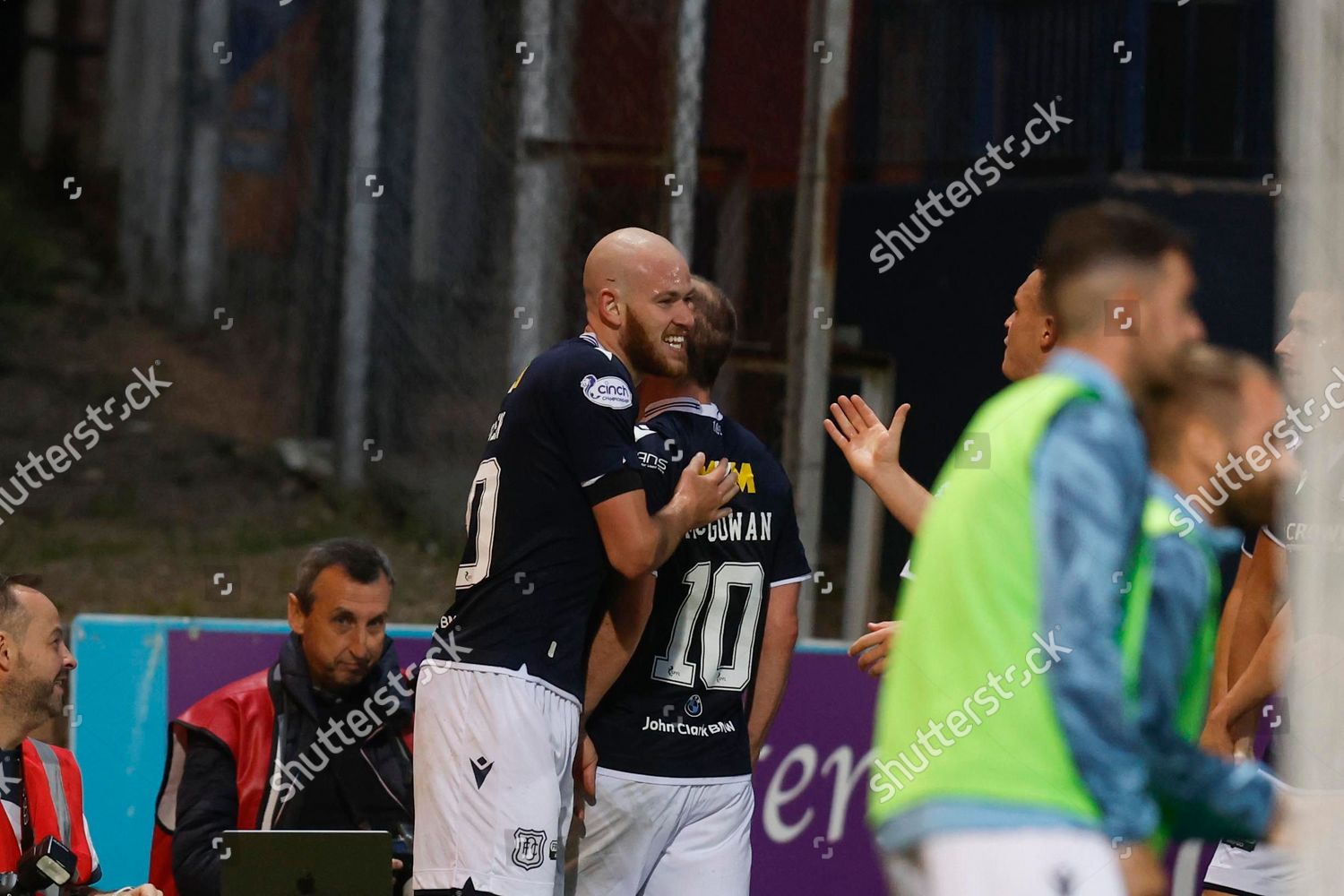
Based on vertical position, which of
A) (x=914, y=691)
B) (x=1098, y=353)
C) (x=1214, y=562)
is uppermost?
(x=1098, y=353)

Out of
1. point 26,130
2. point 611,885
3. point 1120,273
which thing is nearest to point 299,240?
point 26,130

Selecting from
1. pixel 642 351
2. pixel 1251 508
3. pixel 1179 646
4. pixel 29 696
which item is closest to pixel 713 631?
pixel 642 351

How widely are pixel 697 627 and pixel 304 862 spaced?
107 centimetres

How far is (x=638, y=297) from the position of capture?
13.4 feet

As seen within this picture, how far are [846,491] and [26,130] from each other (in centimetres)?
678

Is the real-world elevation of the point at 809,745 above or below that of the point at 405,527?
below

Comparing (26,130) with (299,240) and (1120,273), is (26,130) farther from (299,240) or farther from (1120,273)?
(1120,273)

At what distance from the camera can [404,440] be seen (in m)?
8.65

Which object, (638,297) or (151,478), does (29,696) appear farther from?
(151,478)

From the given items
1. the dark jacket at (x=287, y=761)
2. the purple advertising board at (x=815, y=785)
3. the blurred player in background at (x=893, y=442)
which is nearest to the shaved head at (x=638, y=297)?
the blurred player in background at (x=893, y=442)

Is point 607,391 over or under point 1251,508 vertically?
over

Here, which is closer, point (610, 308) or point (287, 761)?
point (610, 308)

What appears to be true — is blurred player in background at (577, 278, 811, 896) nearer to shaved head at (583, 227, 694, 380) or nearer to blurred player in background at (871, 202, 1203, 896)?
shaved head at (583, 227, 694, 380)

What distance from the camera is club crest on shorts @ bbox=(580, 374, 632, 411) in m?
3.87
